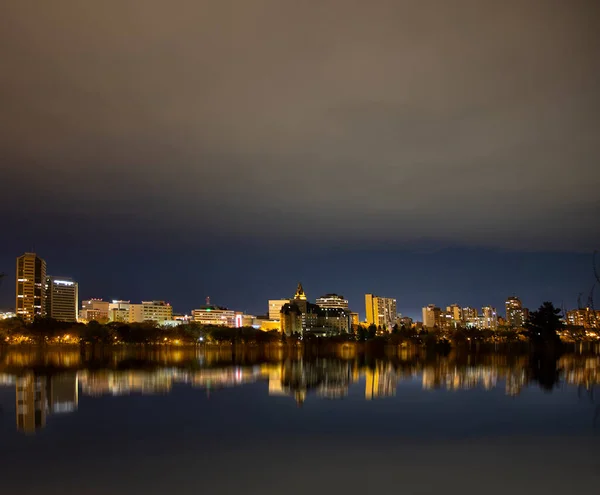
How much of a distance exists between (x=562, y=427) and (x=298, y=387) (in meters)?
23.8

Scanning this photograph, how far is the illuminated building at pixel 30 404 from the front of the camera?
27.5 metres

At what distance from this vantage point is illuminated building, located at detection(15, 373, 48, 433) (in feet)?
90.2

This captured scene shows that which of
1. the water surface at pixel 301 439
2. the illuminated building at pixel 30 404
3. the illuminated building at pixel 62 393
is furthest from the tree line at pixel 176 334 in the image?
the illuminated building at pixel 30 404

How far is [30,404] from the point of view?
3403 centimetres

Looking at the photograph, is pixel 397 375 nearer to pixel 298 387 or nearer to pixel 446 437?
pixel 298 387

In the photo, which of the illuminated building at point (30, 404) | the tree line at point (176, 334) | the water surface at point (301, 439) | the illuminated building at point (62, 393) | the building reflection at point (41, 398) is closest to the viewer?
the water surface at point (301, 439)

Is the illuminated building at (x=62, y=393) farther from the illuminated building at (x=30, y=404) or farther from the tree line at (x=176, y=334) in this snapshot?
the tree line at (x=176, y=334)

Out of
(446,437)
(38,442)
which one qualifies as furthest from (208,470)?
(446,437)

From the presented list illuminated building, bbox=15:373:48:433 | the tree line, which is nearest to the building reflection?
illuminated building, bbox=15:373:48:433

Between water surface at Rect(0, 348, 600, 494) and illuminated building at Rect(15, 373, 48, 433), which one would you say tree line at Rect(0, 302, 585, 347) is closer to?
water surface at Rect(0, 348, 600, 494)

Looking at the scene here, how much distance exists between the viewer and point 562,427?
26.6 metres

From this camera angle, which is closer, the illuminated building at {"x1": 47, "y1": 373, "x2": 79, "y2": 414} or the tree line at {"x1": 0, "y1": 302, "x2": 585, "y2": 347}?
the illuminated building at {"x1": 47, "y1": 373, "x2": 79, "y2": 414}

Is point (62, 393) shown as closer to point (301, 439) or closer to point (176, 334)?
point (301, 439)

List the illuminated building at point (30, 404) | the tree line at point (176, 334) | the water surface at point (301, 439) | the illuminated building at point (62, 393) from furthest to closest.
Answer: the tree line at point (176, 334), the illuminated building at point (62, 393), the illuminated building at point (30, 404), the water surface at point (301, 439)
